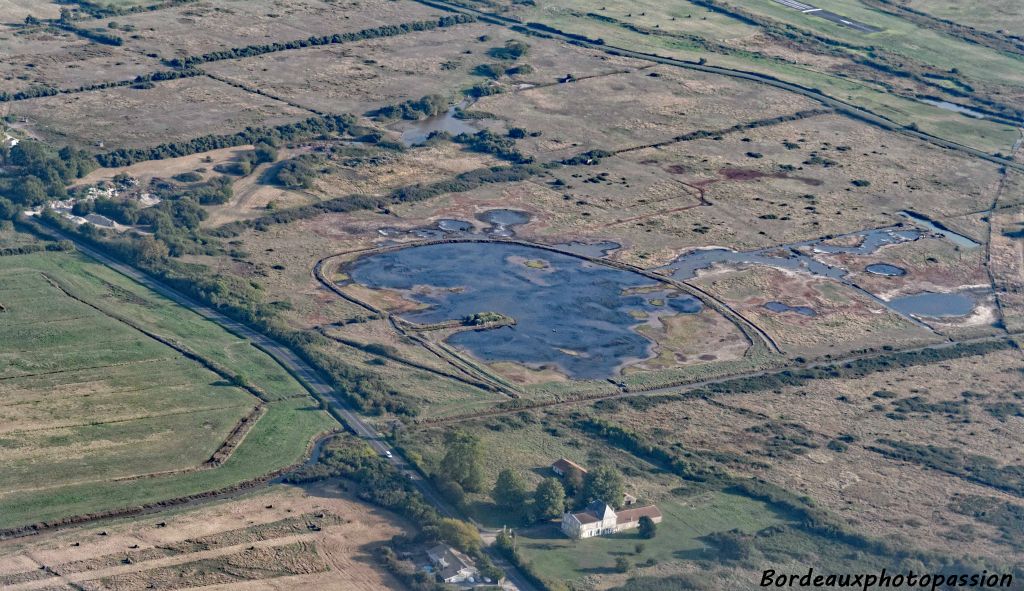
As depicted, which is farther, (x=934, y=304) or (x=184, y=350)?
(x=934, y=304)

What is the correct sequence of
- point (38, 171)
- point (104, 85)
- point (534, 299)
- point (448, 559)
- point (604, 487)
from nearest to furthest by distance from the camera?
1. point (448, 559)
2. point (604, 487)
3. point (534, 299)
4. point (38, 171)
5. point (104, 85)

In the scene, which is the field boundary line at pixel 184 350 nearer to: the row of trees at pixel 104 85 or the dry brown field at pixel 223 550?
the dry brown field at pixel 223 550

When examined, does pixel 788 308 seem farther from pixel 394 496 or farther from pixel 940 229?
Answer: pixel 394 496

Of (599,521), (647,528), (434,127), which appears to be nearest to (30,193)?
(434,127)

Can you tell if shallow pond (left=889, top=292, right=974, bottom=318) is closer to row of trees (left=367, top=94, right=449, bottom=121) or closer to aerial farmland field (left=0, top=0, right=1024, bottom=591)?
aerial farmland field (left=0, top=0, right=1024, bottom=591)

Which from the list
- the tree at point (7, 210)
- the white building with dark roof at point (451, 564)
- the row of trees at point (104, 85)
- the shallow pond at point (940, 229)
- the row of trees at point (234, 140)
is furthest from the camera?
the row of trees at point (104, 85)

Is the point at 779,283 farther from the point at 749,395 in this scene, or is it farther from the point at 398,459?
the point at 398,459

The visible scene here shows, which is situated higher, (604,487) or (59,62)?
(59,62)

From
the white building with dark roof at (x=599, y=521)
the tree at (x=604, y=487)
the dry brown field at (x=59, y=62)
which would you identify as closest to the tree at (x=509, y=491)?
the white building with dark roof at (x=599, y=521)
